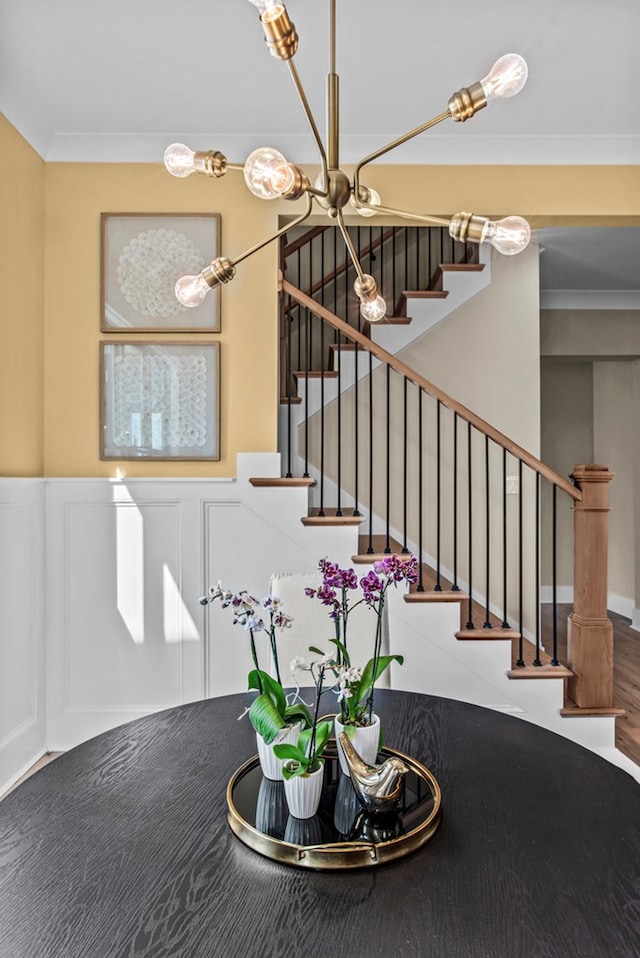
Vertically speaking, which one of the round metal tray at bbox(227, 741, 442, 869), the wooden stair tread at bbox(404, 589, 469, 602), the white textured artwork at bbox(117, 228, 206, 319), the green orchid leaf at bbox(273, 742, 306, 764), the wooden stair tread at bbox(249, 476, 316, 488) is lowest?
the round metal tray at bbox(227, 741, 442, 869)

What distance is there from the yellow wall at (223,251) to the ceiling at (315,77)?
3.6 inches

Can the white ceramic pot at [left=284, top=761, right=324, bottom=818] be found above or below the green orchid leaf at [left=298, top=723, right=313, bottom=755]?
below

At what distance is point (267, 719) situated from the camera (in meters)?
1.07

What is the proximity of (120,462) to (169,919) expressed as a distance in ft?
7.77

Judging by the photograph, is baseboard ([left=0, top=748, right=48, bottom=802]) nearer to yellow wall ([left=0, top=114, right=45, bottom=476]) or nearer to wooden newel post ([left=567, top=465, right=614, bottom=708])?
yellow wall ([left=0, top=114, right=45, bottom=476])

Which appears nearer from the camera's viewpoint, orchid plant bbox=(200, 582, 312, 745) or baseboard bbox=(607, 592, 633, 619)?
orchid plant bbox=(200, 582, 312, 745)

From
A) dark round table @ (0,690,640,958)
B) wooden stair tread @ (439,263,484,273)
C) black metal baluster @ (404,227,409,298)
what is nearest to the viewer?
dark round table @ (0,690,640,958)

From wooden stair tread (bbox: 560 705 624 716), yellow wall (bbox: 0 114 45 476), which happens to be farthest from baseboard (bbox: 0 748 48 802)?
wooden stair tread (bbox: 560 705 624 716)

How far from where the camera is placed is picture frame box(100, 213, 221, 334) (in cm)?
295

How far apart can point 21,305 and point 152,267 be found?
612 millimetres

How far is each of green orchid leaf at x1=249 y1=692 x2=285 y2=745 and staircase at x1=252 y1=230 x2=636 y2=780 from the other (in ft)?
5.80

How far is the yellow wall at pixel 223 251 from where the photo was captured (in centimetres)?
295

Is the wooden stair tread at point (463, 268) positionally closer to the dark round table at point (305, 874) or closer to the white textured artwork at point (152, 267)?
the white textured artwork at point (152, 267)

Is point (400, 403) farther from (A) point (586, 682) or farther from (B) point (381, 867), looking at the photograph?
(B) point (381, 867)
